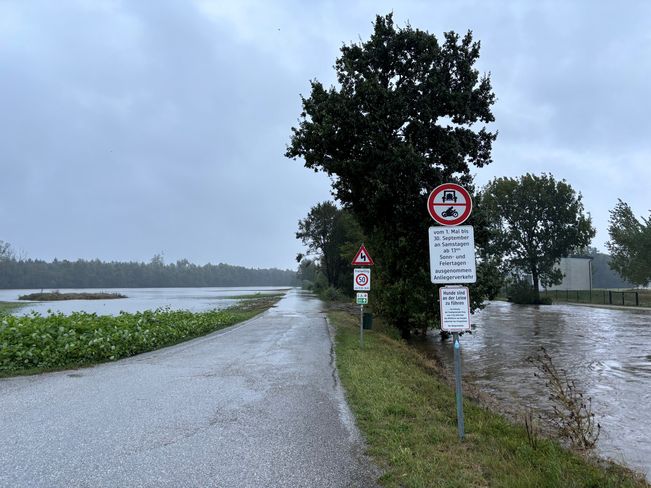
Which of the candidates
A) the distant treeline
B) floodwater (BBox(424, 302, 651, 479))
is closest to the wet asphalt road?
floodwater (BBox(424, 302, 651, 479))

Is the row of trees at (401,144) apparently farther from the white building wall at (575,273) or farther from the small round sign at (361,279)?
the white building wall at (575,273)

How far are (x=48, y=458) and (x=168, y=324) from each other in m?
11.8

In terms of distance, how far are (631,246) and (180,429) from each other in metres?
54.1

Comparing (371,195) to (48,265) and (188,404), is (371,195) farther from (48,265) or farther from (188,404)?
(48,265)

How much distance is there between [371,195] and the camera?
17.2 m

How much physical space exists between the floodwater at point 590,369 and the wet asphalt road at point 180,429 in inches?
141

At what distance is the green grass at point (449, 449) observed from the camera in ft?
13.1

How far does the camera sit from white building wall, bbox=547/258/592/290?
212ft

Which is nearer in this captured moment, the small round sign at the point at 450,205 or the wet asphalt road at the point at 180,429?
the wet asphalt road at the point at 180,429

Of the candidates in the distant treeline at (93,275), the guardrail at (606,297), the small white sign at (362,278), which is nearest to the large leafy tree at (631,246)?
the guardrail at (606,297)

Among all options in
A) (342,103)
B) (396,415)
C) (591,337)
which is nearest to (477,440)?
(396,415)

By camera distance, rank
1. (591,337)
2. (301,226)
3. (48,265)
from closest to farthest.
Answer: (591,337)
(301,226)
(48,265)

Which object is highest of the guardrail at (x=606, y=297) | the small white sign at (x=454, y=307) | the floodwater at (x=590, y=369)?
the small white sign at (x=454, y=307)

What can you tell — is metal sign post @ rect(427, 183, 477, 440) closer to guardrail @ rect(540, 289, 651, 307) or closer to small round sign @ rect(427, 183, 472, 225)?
small round sign @ rect(427, 183, 472, 225)
